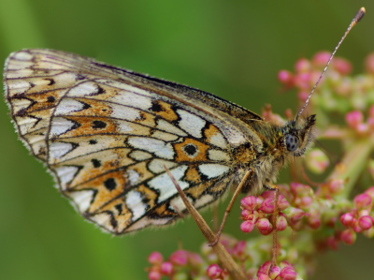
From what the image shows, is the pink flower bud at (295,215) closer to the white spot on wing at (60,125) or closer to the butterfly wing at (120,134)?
the butterfly wing at (120,134)

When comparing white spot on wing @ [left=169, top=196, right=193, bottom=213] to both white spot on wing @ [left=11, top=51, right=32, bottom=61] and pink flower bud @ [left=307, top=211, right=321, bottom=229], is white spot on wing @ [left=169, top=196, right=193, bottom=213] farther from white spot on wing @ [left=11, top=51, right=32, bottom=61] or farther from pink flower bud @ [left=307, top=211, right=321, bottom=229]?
white spot on wing @ [left=11, top=51, right=32, bottom=61]

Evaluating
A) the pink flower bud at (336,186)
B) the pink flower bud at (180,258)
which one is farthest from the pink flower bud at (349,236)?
the pink flower bud at (180,258)

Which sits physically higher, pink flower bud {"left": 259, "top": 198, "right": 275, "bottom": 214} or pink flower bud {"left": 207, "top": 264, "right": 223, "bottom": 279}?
pink flower bud {"left": 259, "top": 198, "right": 275, "bottom": 214}

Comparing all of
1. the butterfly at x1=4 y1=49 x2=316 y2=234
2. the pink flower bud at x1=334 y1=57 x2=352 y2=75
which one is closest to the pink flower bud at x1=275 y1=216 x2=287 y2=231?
the butterfly at x1=4 y1=49 x2=316 y2=234

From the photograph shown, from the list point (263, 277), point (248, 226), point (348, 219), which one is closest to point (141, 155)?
point (248, 226)

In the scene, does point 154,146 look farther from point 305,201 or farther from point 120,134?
A: point 305,201

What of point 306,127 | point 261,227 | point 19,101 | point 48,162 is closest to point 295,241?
point 261,227
